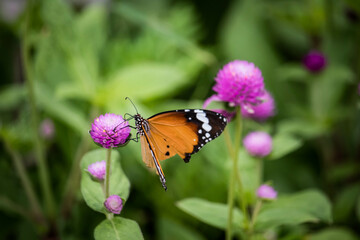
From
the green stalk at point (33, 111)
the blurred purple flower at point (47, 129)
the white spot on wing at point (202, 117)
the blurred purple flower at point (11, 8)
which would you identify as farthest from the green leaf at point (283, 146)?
the blurred purple flower at point (11, 8)

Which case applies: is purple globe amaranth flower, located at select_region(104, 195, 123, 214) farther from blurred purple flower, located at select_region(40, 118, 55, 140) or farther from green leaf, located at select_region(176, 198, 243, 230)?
blurred purple flower, located at select_region(40, 118, 55, 140)

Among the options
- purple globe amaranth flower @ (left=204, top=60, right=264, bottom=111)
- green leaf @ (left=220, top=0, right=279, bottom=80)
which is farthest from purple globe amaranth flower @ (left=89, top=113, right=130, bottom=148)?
green leaf @ (left=220, top=0, right=279, bottom=80)

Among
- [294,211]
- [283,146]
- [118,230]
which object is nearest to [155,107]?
[283,146]

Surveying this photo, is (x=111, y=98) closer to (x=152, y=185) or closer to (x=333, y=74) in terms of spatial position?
(x=152, y=185)

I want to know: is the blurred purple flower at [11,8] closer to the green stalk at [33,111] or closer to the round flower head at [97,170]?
the green stalk at [33,111]

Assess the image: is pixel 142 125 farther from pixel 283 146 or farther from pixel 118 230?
pixel 283 146

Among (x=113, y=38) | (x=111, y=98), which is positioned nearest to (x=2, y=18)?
(x=113, y=38)
